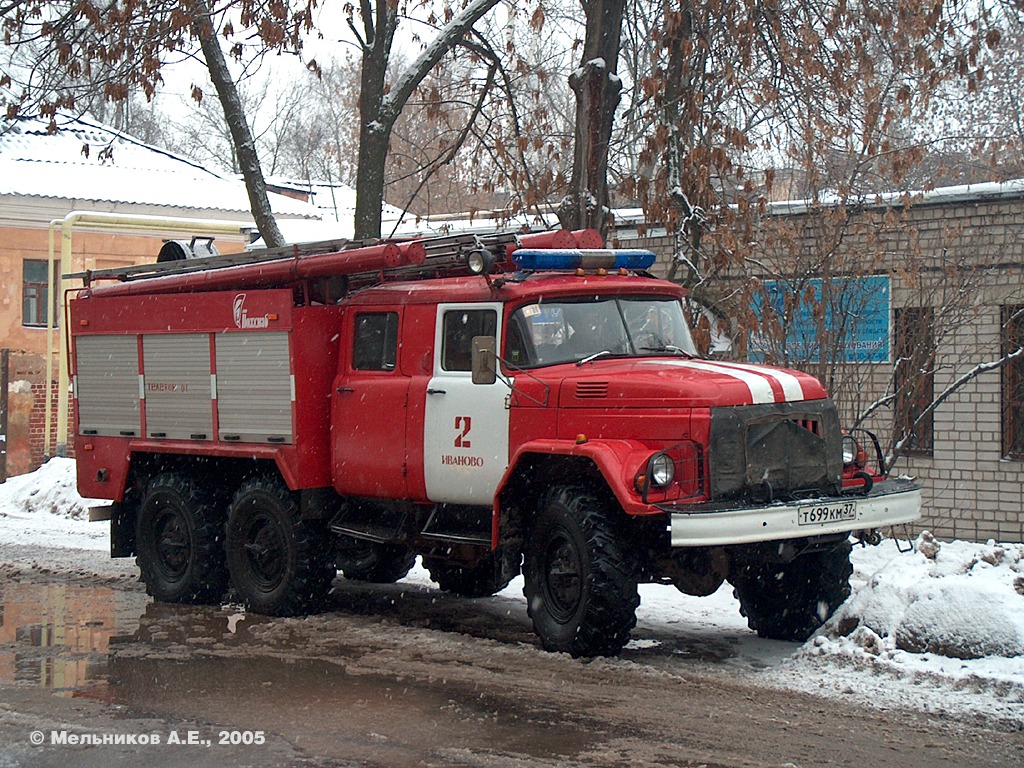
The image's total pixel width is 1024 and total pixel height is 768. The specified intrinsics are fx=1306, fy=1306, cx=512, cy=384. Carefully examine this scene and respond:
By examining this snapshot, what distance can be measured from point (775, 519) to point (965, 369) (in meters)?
8.65

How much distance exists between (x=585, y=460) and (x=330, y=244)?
3.01 m

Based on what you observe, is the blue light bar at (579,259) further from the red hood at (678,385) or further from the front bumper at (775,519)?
the front bumper at (775,519)

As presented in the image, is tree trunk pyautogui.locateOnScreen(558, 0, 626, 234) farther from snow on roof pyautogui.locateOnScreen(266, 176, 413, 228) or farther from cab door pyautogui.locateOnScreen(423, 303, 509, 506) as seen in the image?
snow on roof pyautogui.locateOnScreen(266, 176, 413, 228)

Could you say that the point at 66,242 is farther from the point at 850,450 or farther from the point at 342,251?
the point at 850,450

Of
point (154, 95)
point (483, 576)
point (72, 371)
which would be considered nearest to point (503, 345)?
point (483, 576)

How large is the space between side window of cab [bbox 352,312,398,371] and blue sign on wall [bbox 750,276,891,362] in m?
3.85

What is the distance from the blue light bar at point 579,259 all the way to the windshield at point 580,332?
0.28 meters

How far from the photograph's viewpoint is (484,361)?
8406 mm

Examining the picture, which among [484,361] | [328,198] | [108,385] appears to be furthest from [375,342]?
[328,198]

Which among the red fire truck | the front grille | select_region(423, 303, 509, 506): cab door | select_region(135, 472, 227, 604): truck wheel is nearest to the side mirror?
the red fire truck

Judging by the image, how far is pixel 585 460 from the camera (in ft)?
27.1

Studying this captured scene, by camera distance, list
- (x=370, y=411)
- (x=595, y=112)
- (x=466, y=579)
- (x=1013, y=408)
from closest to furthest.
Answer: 1. (x=370, y=411)
2. (x=466, y=579)
3. (x=595, y=112)
4. (x=1013, y=408)

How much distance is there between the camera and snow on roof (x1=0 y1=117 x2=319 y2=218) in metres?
24.4
